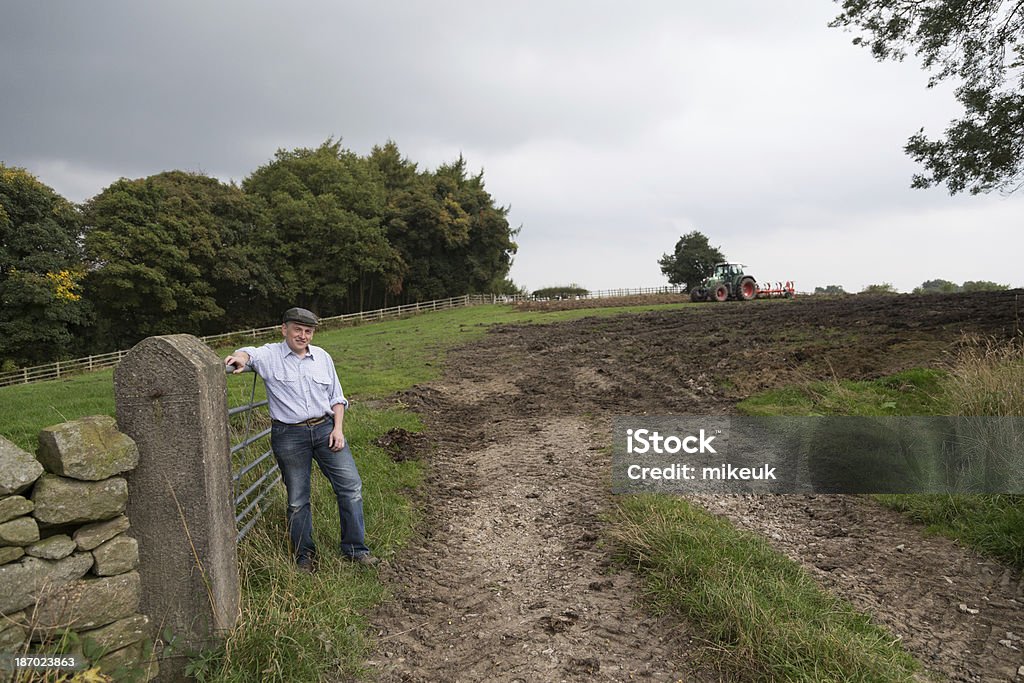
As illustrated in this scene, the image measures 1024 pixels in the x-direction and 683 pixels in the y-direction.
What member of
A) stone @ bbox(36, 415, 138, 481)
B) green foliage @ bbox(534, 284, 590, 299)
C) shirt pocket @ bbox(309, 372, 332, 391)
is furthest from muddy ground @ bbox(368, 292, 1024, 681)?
green foliage @ bbox(534, 284, 590, 299)

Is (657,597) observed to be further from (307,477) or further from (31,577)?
(31,577)

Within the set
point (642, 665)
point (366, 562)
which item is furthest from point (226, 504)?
point (642, 665)

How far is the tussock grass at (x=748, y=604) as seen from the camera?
3203 millimetres

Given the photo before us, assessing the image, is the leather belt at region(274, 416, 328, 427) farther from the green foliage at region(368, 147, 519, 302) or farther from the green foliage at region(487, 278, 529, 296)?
the green foliage at region(487, 278, 529, 296)

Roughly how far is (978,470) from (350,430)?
23.3 ft

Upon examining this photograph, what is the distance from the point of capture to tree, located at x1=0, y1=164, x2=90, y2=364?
24828 mm

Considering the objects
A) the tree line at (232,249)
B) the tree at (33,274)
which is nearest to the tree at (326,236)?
the tree line at (232,249)

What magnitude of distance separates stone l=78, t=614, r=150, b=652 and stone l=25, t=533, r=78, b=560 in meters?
0.44

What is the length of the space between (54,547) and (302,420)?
5.29ft

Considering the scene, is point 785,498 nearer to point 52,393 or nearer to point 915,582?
point 915,582

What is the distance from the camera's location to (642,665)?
344cm

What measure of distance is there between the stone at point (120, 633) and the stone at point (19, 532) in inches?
23.1

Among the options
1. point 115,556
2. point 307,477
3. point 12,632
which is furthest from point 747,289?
point 12,632

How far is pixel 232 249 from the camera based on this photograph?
34.6m
